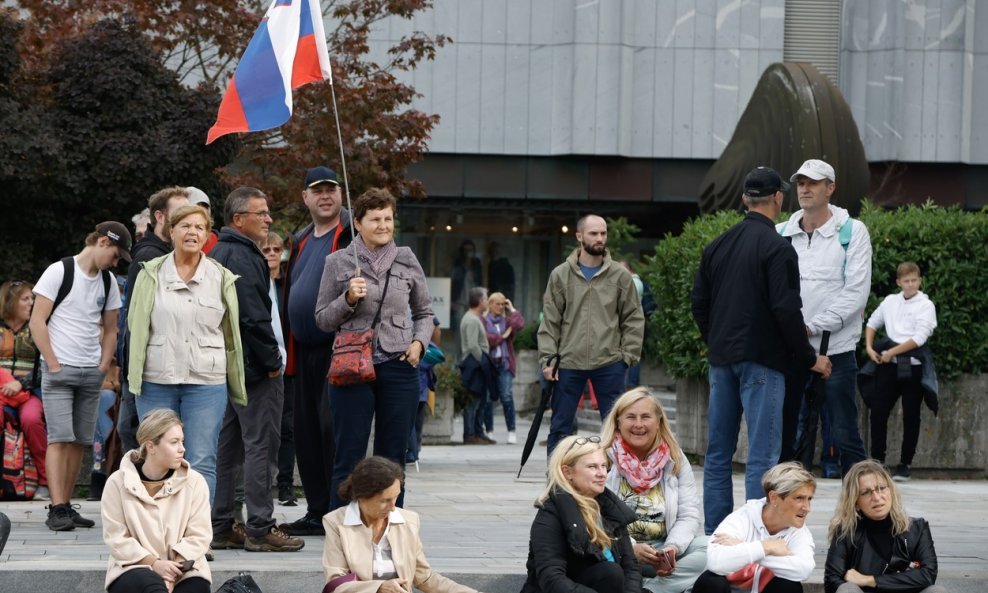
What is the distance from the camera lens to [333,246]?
9258mm

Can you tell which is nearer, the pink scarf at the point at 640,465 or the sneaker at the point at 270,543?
the pink scarf at the point at 640,465

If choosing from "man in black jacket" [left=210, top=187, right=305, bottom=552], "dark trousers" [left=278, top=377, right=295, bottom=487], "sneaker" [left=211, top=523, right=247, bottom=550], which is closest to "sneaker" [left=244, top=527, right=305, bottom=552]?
"man in black jacket" [left=210, top=187, right=305, bottom=552]

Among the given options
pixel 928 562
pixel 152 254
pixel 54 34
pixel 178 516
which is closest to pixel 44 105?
pixel 54 34

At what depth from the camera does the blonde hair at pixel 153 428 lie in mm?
7270

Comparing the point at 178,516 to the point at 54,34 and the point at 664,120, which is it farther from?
the point at 664,120

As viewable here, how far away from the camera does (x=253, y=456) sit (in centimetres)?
875

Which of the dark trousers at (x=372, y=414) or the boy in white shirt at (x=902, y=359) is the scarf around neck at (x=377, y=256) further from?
the boy in white shirt at (x=902, y=359)

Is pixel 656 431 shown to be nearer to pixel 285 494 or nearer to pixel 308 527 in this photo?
pixel 308 527

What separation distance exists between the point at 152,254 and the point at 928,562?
14.8 ft

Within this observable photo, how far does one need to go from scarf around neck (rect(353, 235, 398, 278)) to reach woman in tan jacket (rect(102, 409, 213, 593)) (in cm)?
175

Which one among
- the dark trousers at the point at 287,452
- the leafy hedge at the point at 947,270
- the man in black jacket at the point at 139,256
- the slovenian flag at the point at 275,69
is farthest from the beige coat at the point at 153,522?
the leafy hedge at the point at 947,270

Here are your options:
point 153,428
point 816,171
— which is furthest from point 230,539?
point 816,171

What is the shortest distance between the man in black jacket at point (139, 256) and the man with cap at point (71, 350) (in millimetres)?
460

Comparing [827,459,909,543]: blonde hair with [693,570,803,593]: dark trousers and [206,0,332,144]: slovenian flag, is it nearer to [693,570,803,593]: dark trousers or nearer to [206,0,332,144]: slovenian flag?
[693,570,803,593]: dark trousers
